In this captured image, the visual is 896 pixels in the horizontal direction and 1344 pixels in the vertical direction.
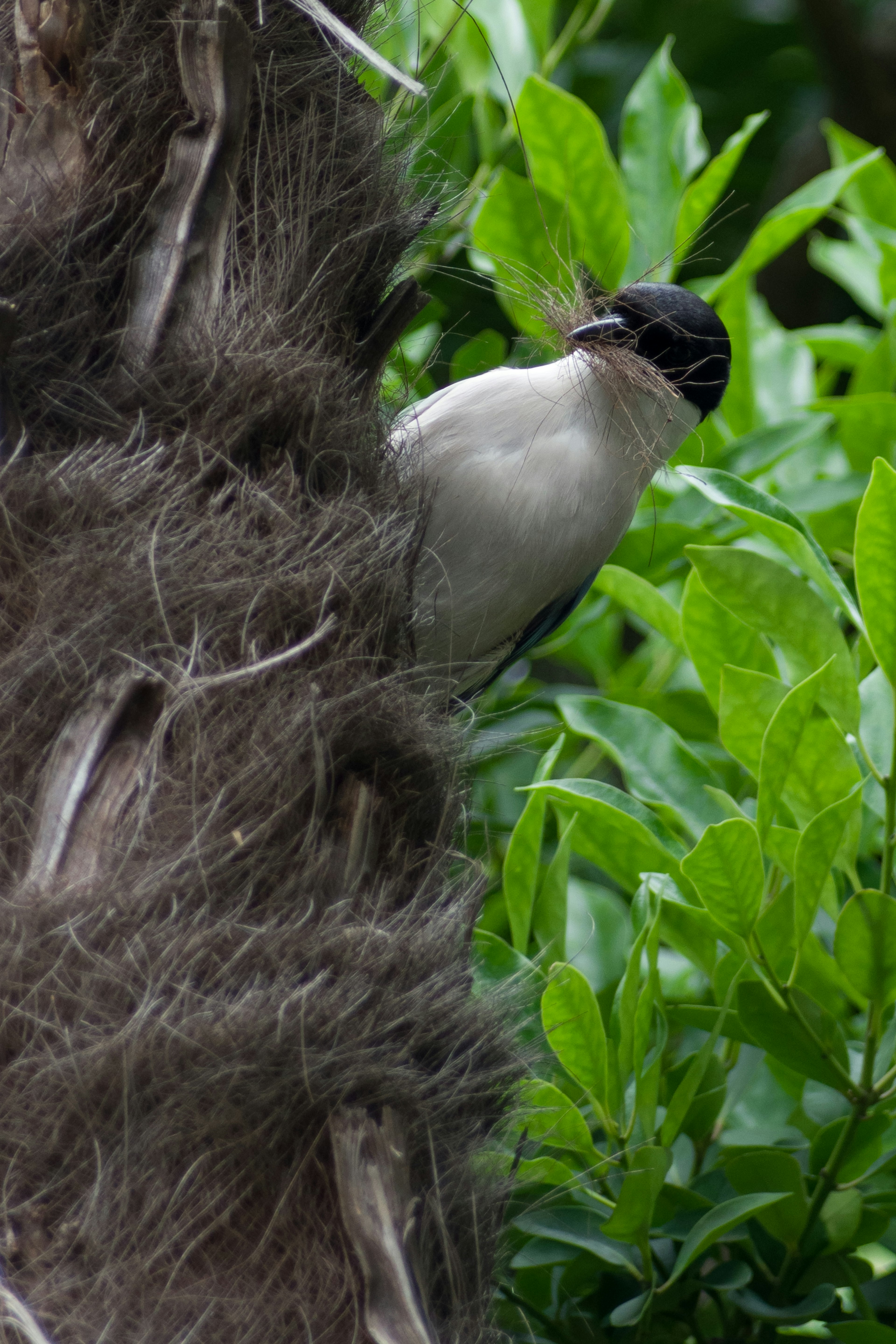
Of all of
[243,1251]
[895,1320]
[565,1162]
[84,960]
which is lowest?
[895,1320]

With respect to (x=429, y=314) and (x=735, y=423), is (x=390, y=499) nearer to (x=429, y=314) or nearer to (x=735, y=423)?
(x=429, y=314)

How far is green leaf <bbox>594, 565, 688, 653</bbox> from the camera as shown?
1.56 metres

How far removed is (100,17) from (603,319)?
0.56 meters

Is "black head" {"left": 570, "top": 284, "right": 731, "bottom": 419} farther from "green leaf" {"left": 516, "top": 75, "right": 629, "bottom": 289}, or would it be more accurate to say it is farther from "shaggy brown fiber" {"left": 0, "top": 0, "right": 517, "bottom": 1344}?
"shaggy brown fiber" {"left": 0, "top": 0, "right": 517, "bottom": 1344}

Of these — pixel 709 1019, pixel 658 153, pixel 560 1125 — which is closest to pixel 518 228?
pixel 658 153

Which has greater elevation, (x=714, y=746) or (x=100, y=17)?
(x=100, y=17)

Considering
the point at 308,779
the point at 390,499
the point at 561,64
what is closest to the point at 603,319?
the point at 390,499

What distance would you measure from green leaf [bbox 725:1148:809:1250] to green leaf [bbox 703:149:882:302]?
127cm

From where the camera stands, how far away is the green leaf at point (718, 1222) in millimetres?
1196

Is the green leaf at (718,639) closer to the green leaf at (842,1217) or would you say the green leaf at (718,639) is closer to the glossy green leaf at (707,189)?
the green leaf at (842,1217)

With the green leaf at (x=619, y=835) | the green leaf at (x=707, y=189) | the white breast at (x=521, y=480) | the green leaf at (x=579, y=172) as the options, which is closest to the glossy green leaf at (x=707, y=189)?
the green leaf at (x=707, y=189)

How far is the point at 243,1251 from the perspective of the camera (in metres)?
0.74

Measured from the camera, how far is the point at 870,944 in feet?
3.98

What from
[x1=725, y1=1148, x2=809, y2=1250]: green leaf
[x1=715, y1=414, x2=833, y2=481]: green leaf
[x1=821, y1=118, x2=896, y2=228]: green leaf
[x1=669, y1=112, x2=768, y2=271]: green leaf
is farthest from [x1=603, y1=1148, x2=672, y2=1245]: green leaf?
[x1=821, y1=118, x2=896, y2=228]: green leaf
